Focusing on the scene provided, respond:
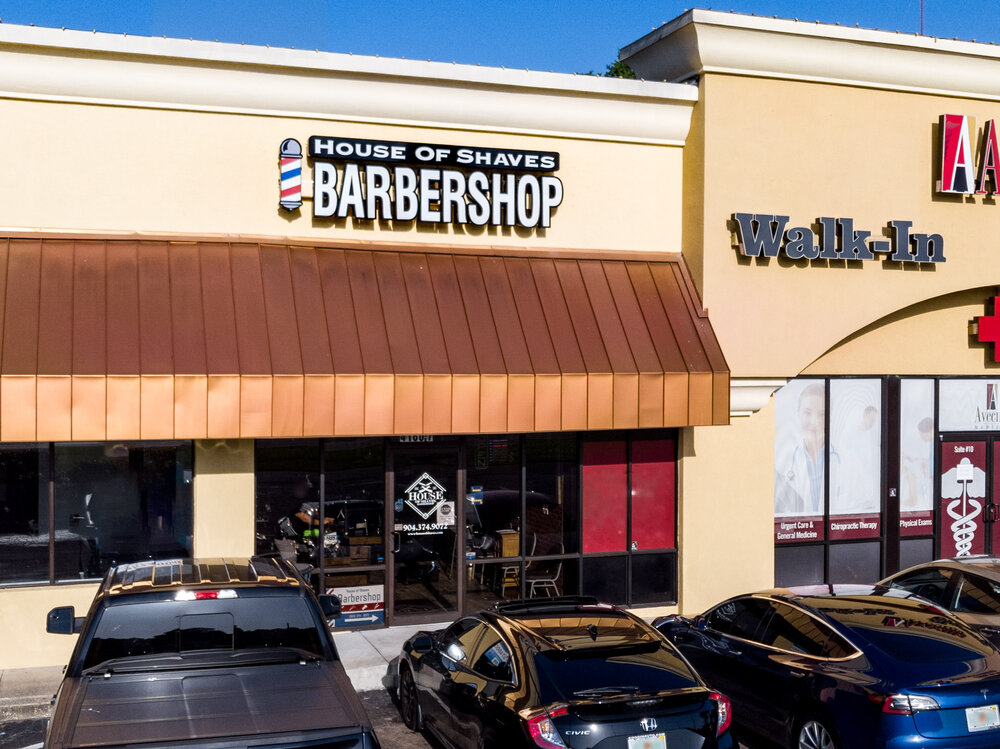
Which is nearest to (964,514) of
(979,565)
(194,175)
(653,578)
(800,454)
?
(800,454)

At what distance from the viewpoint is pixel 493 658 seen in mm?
8750

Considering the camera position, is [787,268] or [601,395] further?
[787,268]

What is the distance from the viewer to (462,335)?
14125mm

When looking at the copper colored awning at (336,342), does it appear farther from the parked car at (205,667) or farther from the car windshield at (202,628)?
the car windshield at (202,628)

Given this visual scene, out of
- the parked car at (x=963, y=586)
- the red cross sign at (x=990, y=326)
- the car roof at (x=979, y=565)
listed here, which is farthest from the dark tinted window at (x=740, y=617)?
the red cross sign at (x=990, y=326)

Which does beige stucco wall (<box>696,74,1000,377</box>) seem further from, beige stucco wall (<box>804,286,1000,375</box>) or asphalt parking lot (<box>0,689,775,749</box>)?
asphalt parking lot (<box>0,689,775,749</box>)

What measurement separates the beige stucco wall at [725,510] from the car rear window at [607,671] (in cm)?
755

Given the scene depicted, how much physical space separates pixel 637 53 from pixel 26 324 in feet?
33.1

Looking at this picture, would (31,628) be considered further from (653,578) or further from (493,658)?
(653,578)

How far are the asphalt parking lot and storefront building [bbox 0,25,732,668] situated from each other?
213cm

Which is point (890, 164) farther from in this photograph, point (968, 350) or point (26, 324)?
point (26, 324)

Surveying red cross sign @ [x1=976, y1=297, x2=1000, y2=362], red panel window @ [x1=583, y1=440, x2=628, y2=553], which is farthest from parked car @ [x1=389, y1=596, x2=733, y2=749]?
red cross sign @ [x1=976, y1=297, x2=1000, y2=362]

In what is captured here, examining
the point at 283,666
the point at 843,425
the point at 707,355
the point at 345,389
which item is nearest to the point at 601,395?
the point at 707,355

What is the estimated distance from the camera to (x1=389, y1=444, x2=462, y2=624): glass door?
14648 mm
